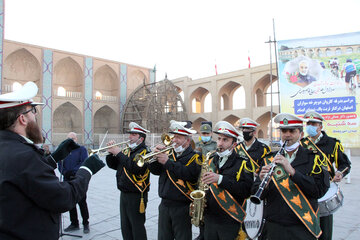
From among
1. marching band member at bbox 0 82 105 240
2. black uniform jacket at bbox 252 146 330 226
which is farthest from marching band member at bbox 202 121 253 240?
marching band member at bbox 0 82 105 240

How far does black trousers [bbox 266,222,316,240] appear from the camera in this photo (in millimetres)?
2562

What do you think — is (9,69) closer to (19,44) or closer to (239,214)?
(19,44)

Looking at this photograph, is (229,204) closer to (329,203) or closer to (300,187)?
(300,187)

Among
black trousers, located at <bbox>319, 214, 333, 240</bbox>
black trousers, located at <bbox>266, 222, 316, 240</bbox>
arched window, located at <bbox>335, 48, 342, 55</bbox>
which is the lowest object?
black trousers, located at <bbox>319, 214, 333, 240</bbox>

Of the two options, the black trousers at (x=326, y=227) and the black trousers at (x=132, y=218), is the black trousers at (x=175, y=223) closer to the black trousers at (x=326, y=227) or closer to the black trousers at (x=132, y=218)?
the black trousers at (x=132, y=218)

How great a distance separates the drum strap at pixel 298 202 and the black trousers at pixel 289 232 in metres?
0.06

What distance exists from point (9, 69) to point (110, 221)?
80.0 ft

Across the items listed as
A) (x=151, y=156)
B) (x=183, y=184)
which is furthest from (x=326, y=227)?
(x=151, y=156)

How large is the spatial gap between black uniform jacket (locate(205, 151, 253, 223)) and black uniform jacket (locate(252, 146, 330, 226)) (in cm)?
25

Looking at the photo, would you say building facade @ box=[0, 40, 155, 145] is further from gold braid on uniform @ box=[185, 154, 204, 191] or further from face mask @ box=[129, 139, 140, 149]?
gold braid on uniform @ box=[185, 154, 204, 191]

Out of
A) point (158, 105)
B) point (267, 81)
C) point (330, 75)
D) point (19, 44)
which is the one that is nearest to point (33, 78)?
point (19, 44)

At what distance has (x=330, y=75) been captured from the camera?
1736 cm

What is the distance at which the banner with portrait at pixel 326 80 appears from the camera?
16844 mm

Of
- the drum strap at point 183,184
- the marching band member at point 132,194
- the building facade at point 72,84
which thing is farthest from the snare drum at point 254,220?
the building facade at point 72,84
